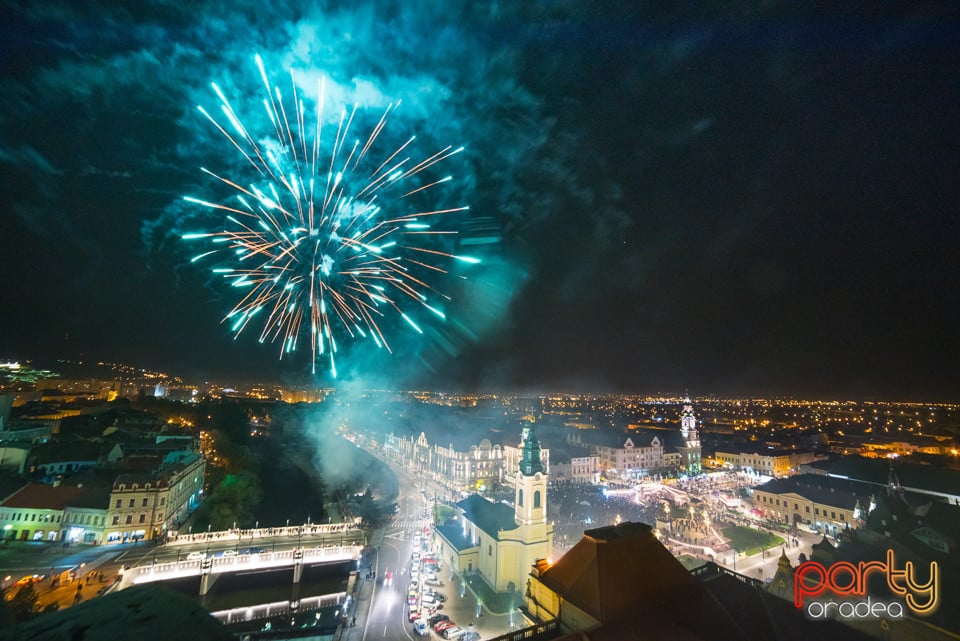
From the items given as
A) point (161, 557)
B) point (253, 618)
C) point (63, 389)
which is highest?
point (63, 389)

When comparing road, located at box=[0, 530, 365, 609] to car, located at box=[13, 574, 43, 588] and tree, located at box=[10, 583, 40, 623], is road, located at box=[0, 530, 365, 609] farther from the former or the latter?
tree, located at box=[10, 583, 40, 623]

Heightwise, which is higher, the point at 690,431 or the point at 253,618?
the point at 690,431

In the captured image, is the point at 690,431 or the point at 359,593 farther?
the point at 690,431

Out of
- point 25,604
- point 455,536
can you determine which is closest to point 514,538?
point 455,536

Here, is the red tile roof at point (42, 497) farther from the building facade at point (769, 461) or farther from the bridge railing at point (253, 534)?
the building facade at point (769, 461)

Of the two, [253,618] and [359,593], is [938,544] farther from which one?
[253,618]

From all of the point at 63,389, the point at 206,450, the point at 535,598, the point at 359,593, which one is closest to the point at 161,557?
the point at 359,593

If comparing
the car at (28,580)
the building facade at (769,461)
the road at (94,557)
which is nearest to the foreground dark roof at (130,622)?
the road at (94,557)
